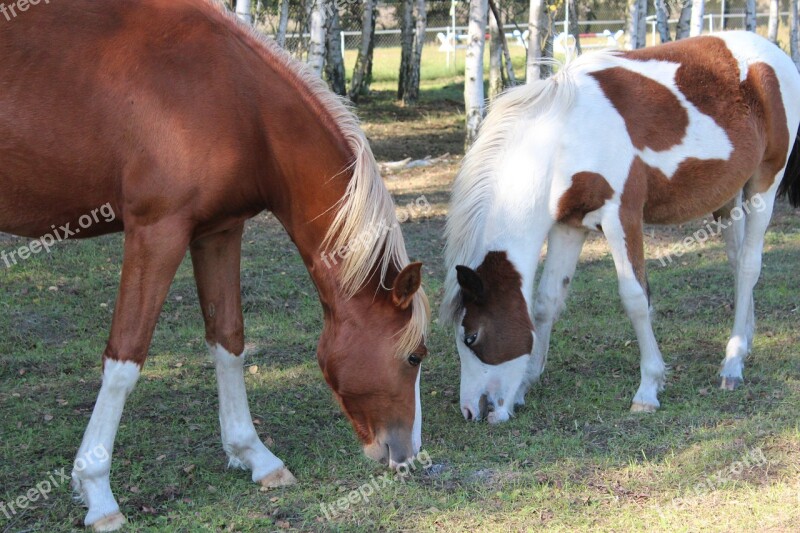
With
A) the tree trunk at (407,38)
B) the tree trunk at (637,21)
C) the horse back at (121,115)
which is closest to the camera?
the horse back at (121,115)

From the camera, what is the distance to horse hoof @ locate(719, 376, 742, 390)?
17.9 feet

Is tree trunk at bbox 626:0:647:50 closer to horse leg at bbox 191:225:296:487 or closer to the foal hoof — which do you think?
horse leg at bbox 191:225:296:487

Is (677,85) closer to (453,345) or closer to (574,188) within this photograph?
(574,188)

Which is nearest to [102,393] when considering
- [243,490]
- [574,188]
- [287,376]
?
[243,490]

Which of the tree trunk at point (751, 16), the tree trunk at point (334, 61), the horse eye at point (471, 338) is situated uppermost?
the tree trunk at point (751, 16)

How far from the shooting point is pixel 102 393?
12.2ft

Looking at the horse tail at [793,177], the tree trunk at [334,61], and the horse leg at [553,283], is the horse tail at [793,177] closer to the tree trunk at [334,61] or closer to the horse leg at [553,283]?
the horse leg at [553,283]

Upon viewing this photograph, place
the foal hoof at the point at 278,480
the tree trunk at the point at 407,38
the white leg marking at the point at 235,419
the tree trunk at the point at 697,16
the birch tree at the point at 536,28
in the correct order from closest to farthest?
the foal hoof at the point at 278,480
the white leg marking at the point at 235,419
the birch tree at the point at 536,28
the tree trunk at the point at 697,16
the tree trunk at the point at 407,38

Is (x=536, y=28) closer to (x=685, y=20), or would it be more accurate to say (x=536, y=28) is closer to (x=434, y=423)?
(x=685, y=20)

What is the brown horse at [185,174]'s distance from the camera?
11.9 ft

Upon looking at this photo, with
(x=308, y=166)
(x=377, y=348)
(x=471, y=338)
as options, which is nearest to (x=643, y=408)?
(x=471, y=338)

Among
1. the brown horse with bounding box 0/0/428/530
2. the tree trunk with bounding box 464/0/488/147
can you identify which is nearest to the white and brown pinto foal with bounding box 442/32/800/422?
the brown horse with bounding box 0/0/428/530

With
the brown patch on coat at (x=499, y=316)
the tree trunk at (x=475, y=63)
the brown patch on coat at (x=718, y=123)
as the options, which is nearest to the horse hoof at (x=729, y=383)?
the brown patch on coat at (x=718, y=123)

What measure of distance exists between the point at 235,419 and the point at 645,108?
3.16 meters
